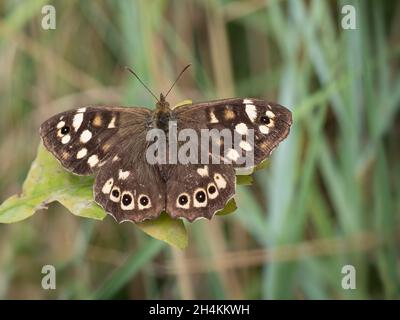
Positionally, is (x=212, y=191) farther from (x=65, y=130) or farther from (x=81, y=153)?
(x=65, y=130)

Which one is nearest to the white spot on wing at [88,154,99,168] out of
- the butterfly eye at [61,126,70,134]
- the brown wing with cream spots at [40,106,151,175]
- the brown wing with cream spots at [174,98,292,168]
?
the brown wing with cream spots at [40,106,151,175]

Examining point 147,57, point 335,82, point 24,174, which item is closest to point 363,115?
point 335,82

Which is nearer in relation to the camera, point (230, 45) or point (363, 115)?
point (363, 115)

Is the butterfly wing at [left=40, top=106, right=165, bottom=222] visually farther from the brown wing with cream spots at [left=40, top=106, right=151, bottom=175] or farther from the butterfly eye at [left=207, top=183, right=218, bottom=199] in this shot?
the butterfly eye at [left=207, top=183, right=218, bottom=199]

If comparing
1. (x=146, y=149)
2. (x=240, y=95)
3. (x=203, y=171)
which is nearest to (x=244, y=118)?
(x=203, y=171)

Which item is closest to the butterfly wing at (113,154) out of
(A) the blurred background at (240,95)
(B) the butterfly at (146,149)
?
(B) the butterfly at (146,149)
